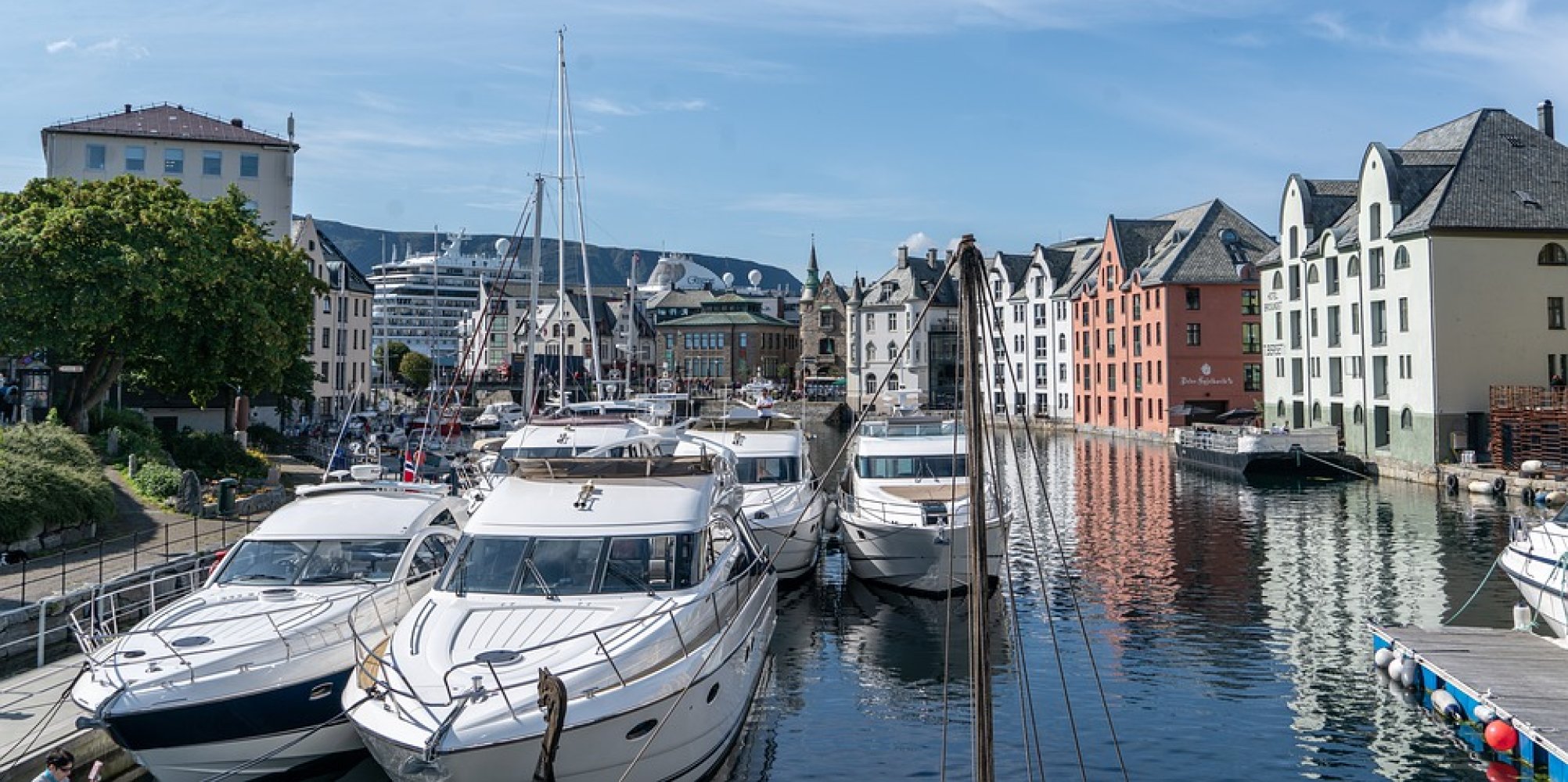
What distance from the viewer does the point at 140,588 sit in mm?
23906

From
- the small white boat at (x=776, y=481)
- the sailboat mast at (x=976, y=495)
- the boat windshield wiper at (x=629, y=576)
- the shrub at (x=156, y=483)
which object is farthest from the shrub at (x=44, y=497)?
the sailboat mast at (x=976, y=495)

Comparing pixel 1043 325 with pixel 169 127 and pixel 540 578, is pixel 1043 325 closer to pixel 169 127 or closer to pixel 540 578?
pixel 169 127

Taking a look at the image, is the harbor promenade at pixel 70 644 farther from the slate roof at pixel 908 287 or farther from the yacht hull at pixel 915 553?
the slate roof at pixel 908 287

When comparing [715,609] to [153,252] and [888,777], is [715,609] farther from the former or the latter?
[153,252]

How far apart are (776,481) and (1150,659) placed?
44.3 ft

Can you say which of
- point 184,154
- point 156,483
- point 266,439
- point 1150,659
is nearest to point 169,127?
point 184,154

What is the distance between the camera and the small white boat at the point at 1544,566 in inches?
866

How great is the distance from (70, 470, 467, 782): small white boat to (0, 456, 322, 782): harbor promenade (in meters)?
0.77

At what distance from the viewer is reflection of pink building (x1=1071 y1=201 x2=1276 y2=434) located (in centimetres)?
8644

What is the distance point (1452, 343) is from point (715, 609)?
166 ft

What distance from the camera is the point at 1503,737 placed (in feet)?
58.1

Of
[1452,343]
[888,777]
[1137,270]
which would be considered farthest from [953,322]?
[888,777]

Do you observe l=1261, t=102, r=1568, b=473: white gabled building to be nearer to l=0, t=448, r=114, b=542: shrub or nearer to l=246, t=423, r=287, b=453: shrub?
l=0, t=448, r=114, b=542: shrub

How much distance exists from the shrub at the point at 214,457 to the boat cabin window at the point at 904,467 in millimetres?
24995
